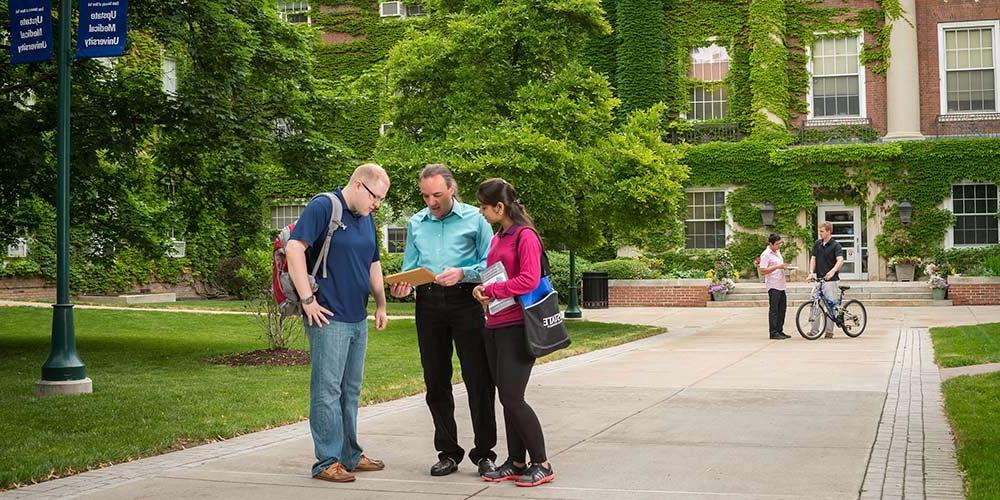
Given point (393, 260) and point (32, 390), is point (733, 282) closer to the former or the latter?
point (393, 260)

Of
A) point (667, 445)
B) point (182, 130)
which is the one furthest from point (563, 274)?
point (667, 445)

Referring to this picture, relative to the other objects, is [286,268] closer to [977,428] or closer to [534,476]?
[534,476]

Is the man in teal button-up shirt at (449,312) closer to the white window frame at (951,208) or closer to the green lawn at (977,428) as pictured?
the green lawn at (977,428)

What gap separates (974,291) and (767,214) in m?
6.97

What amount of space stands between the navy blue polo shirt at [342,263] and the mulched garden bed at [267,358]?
26.1 ft

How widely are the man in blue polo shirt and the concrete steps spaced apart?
23835mm

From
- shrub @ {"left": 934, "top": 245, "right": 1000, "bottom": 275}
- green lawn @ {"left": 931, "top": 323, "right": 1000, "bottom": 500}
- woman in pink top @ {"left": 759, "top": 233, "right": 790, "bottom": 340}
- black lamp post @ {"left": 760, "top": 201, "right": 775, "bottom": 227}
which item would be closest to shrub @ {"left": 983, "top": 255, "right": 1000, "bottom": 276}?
shrub @ {"left": 934, "top": 245, "right": 1000, "bottom": 275}

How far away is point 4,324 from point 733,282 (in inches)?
769

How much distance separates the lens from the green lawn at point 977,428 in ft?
22.1

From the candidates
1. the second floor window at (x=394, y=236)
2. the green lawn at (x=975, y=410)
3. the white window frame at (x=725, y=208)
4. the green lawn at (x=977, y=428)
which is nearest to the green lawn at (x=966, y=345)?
the green lawn at (x=975, y=410)

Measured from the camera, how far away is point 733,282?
32.6 m

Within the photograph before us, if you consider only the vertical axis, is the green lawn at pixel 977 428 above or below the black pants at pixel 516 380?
below

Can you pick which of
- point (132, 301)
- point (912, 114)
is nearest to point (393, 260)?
point (132, 301)

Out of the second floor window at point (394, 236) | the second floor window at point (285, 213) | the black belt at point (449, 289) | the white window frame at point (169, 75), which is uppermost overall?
the white window frame at point (169, 75)
